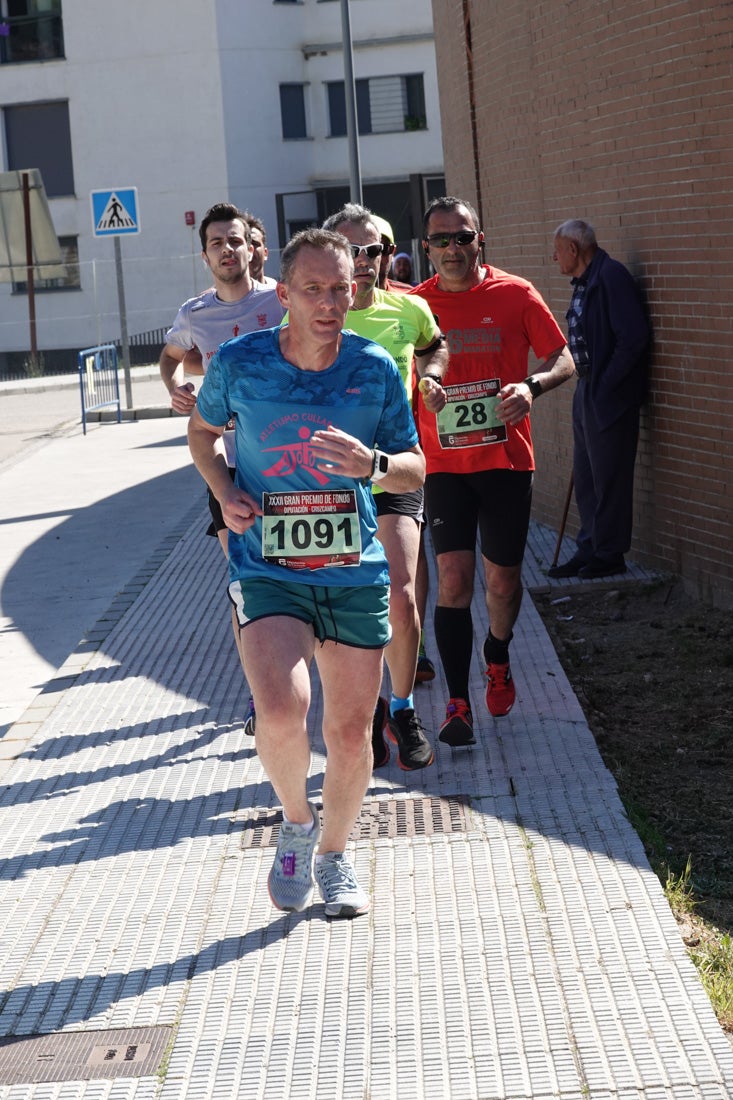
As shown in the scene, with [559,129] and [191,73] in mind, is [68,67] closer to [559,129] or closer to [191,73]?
[191,73]

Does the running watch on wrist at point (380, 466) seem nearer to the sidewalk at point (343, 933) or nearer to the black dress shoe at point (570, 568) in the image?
the sidewalk at point (343, 933)

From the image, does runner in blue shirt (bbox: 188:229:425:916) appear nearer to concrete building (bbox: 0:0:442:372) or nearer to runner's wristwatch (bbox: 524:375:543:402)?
runner's wristwatch (bbox: 524:375:543:402)

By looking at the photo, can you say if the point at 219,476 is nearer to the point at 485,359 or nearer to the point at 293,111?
the point at 485,359

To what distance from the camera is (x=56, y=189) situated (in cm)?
4412

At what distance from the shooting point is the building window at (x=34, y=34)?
143 feet

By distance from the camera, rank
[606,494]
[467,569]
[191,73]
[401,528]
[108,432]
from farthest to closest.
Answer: [191,73] → [108,432] → [606,494] → [467,569] → [401,528]

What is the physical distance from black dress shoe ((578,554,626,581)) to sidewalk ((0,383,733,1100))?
8.45 ft

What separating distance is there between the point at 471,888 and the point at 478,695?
2.36m

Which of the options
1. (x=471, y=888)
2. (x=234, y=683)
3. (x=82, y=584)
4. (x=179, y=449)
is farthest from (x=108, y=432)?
(x=471, y=888)

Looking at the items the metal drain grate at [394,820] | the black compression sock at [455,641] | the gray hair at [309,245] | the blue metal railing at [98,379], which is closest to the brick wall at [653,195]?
the black compression sock at [455,641]

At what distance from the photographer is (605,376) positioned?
31.3ft

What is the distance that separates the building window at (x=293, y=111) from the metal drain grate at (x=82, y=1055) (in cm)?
4292

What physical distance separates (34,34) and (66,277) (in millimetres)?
6620

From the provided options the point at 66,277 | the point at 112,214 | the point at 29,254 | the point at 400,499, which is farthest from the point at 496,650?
the point at 66,277
